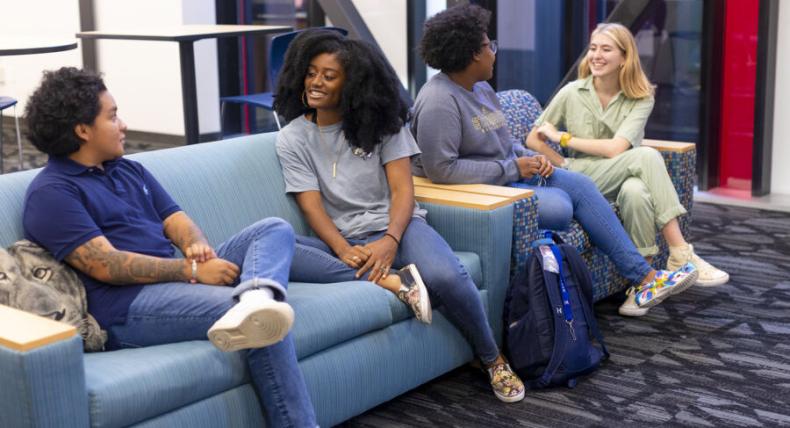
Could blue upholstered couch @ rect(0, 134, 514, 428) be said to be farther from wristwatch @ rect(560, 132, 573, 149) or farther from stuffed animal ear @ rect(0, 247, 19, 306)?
wristwatch @ rect(560, 132, 573, 149)

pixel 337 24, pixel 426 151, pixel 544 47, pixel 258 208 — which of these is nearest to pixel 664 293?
pixel 426 151

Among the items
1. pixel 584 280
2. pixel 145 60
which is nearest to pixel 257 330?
pixel 584 280

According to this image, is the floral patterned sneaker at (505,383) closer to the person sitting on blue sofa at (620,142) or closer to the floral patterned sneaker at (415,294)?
the floral patterned sneaker at (415,294)

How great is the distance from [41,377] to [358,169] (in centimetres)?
140

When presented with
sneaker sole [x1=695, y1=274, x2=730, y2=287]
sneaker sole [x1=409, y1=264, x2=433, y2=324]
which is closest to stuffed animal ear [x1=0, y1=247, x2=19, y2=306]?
sneaker sole [x1=409, y1=264, x2=433, y2=324]

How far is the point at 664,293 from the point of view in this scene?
3.84 m

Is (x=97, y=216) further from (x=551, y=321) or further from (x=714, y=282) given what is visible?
(x=714, y=282)

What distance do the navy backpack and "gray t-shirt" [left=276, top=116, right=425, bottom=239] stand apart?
17.1 inches

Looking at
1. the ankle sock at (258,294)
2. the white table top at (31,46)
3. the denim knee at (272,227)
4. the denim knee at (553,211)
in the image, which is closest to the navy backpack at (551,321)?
the denim knee at (553,211)

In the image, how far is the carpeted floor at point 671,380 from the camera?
10.2ft

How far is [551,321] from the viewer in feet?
11.0

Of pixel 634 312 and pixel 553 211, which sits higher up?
pixel 553 211

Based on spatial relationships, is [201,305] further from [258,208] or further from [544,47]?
[544,47]

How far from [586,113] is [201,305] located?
218 cm
